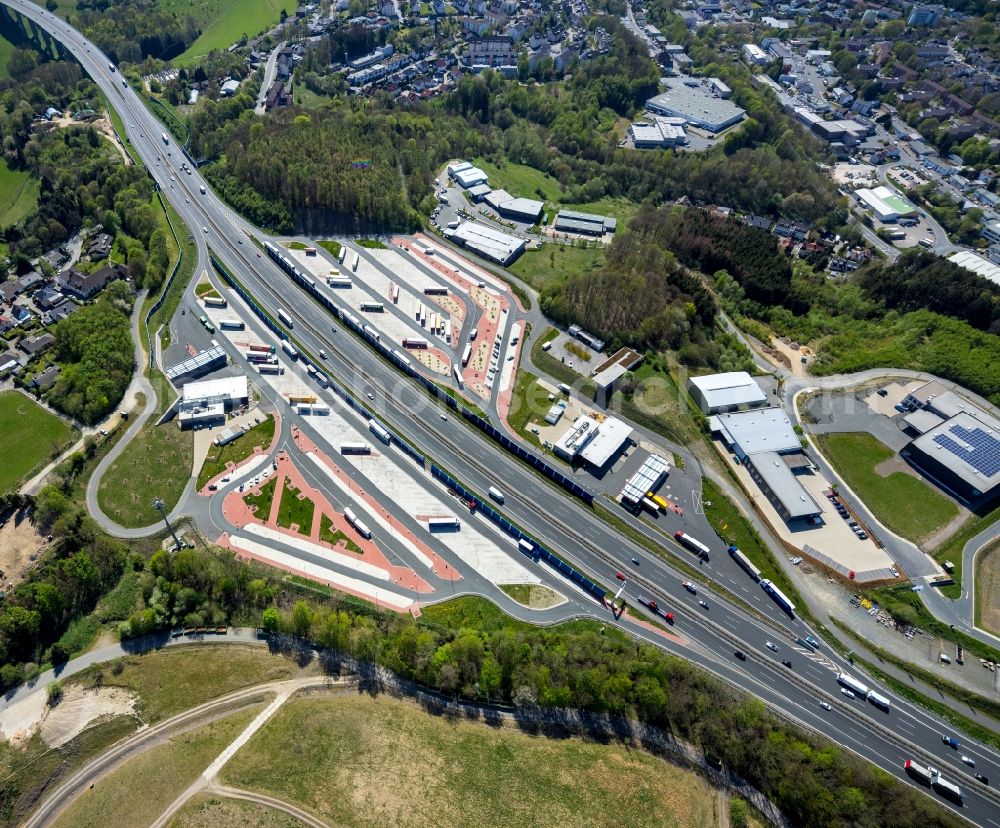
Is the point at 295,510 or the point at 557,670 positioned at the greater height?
the point at 557,670

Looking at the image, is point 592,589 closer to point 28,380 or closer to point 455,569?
point 455,569

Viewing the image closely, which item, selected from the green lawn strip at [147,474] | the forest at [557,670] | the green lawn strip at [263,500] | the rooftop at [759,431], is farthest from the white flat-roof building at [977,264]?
the green lawn strip at [147,474]

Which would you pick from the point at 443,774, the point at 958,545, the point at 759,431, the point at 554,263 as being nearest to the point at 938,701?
the point at 958,545

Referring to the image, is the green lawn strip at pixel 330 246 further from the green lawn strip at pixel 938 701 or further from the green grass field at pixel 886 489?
the green lawn strip at pixel 938 701

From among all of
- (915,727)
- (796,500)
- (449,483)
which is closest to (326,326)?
(449,483)

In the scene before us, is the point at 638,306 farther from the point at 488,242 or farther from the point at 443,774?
the point at 443,774

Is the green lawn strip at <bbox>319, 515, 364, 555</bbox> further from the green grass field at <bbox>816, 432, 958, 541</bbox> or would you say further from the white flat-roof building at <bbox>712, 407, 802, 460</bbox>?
the green grass field at <bbox>816, 432, 958, 541</bbox>

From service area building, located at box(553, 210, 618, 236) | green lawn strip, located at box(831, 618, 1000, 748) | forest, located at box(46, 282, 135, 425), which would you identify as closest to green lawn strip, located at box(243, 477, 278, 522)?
forest, located at box(46, 282, 135, 425)
